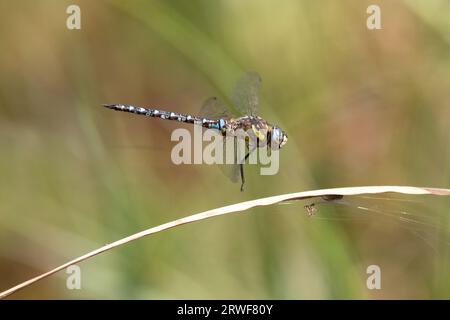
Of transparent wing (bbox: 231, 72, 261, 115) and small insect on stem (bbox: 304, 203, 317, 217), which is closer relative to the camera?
small insect on stem (bbox: 304, 203, 317, 217)

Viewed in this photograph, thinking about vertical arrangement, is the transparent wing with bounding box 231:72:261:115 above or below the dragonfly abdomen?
above

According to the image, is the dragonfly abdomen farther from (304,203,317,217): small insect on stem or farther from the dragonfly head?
(304,203,317,217): small insect on stem

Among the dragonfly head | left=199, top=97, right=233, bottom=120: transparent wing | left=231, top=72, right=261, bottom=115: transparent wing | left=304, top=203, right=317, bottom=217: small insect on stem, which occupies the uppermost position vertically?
left=231, top=72, right=261, bottom=115: transparent wing

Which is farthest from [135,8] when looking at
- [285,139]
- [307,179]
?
[307,179]

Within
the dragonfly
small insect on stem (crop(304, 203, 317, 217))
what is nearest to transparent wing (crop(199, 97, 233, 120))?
the dragonfly

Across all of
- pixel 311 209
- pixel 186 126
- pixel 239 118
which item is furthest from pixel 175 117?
pixel 311 209

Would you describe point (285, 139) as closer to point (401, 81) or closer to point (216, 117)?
point (216, 117)

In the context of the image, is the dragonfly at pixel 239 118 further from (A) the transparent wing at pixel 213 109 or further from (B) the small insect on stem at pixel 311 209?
(B) the small insect on stem at pixel 311 209
